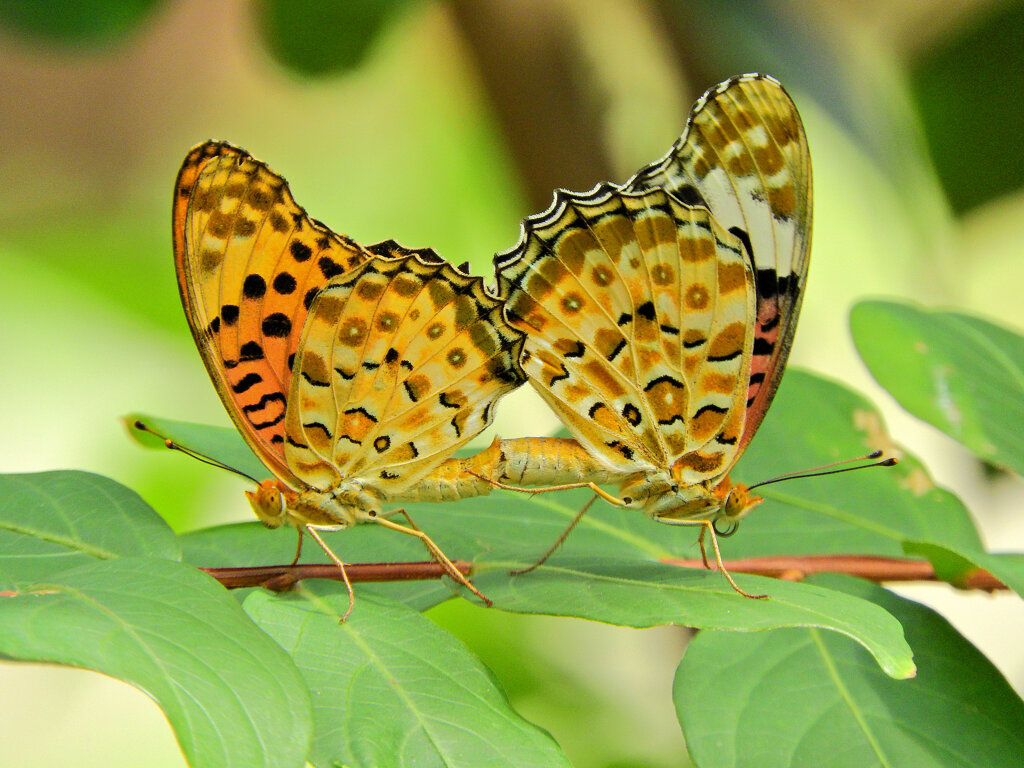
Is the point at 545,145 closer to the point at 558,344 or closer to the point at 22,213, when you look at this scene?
the point at 558,344

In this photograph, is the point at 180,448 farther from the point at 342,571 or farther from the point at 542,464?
the point at 542,464

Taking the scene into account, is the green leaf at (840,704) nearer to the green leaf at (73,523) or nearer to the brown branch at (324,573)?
the brown branch at (324,573)

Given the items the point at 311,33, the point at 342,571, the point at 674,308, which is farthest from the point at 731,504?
the point at 311,33

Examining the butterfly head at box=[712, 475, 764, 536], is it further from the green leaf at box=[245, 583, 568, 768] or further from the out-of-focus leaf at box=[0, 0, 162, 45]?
the out-of-focus leaf at box=[0, 0, 162, 45]

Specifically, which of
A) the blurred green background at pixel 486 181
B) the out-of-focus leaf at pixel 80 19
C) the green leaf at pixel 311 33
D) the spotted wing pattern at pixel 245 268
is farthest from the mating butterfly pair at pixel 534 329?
the green leaf at pixel 311 33

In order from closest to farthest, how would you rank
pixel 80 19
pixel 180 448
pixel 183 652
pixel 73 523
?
pixel 183 652 < pixel 73 523 < pixel 180 448 < pixel 80 19

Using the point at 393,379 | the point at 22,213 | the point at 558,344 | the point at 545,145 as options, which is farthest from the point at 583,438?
the point at 22,213
